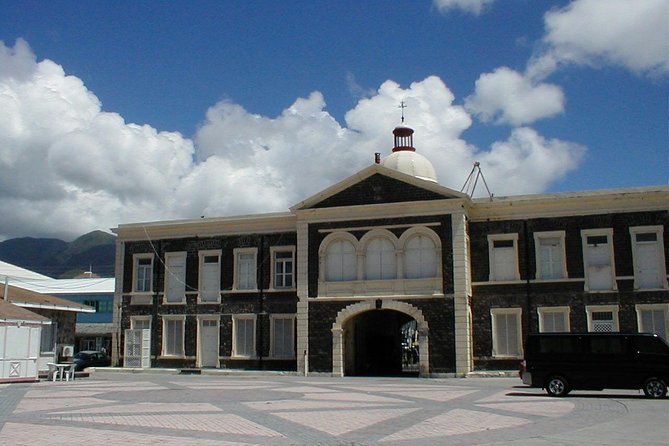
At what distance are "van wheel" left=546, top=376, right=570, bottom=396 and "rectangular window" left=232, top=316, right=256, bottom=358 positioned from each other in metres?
17.9

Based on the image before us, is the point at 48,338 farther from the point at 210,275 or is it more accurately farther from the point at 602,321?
the point at 602,321

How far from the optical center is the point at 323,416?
16531mm

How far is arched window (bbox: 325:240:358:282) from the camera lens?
34188mm

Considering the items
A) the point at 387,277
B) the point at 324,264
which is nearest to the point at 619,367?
the point at 387,277

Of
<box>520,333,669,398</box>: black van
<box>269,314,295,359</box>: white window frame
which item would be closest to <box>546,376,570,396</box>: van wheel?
<box>520,333,669,398</box>: black van

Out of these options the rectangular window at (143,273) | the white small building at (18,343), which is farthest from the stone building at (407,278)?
the white small building at (18,343)

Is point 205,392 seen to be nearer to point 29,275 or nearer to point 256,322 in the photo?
point 256,322

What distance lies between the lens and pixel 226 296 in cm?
3731

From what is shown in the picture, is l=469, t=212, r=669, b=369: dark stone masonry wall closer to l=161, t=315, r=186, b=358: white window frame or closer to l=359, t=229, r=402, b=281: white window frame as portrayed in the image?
l=359, t=229, r=402, b=281: white window frame

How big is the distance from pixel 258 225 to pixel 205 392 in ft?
48.6

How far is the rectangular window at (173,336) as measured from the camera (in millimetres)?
38031

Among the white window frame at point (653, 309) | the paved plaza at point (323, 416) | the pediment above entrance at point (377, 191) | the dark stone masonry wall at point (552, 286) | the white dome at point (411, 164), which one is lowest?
the paved plaza at point (323, 416)

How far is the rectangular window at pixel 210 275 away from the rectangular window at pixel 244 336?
176 centimetres

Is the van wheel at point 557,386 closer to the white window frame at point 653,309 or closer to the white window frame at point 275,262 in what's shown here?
the white window frame at point 653,309
